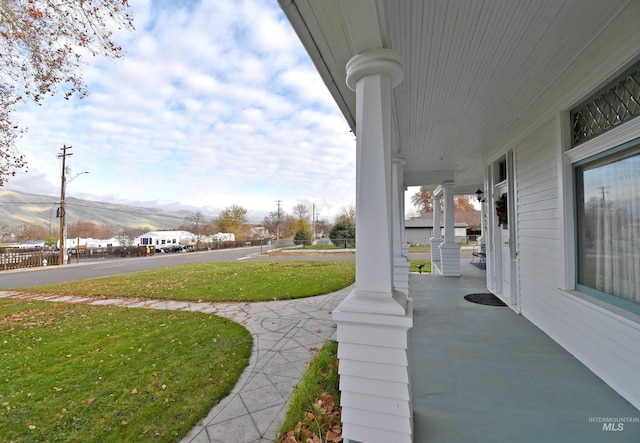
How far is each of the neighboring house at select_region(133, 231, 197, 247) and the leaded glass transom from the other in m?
49.1

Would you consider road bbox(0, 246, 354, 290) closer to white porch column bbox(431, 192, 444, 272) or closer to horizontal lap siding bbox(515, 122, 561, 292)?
white porch column bbox(431, 192, 444, 272)

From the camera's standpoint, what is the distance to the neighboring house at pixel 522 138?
162 centimetres

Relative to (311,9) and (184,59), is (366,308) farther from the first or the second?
(184,59)

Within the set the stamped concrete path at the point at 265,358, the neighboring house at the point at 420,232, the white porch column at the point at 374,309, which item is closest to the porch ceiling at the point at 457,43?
the white porch column at the point at 374,309

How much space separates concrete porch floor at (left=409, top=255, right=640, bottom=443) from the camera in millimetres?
1752

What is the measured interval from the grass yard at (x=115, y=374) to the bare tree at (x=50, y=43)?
386 centimetres

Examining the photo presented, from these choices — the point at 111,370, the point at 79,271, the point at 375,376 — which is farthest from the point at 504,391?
the point at 79,271

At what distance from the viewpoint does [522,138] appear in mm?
4000

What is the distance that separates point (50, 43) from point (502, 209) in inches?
301

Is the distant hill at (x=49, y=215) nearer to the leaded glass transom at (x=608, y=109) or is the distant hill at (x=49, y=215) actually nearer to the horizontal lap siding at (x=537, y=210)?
the horizontal lap siding at (x=537, y=210)

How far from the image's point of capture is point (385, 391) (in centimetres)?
158

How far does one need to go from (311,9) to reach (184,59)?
5815 millimetres

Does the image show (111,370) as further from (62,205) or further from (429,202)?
(429,202)

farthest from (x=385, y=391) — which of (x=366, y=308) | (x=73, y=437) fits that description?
(x=73, y=437)
